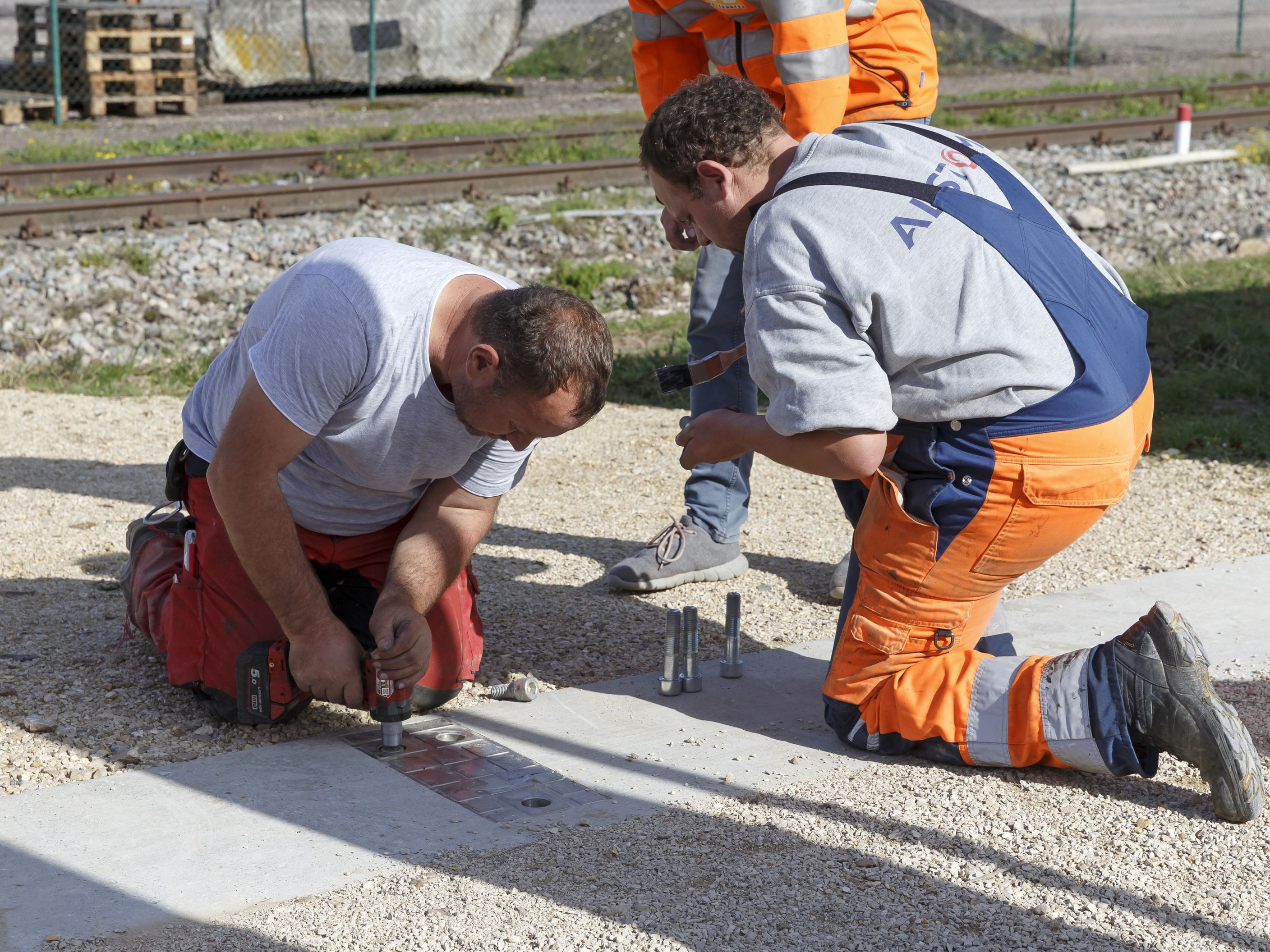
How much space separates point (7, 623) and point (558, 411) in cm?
216

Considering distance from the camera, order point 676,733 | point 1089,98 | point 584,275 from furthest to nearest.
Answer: point 1089,98, point 584,275, point 676,733

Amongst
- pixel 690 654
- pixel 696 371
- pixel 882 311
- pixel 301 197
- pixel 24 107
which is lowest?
pixel 690 654

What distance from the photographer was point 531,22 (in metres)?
28.3

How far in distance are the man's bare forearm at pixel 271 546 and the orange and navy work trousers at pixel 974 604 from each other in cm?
131

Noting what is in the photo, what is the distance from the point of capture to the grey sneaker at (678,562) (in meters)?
4.65

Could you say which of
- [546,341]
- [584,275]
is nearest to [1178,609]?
[546,341]

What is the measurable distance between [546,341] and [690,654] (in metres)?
1.17

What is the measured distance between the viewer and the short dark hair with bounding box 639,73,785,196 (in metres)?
3.09

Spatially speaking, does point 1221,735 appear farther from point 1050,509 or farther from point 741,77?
point 741,77

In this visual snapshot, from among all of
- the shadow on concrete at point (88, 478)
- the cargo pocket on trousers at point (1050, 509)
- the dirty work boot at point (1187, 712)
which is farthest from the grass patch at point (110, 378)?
the dirty work boot at point (1187, 712)

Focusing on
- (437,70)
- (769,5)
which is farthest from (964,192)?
(437,70)

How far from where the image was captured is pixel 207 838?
291cm

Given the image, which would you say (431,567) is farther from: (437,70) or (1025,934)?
(437,70)

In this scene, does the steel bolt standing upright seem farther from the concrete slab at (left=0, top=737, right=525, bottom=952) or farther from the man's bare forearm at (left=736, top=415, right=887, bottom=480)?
the concrete slab at (left=0, top=737, right=525, bottom=952)
